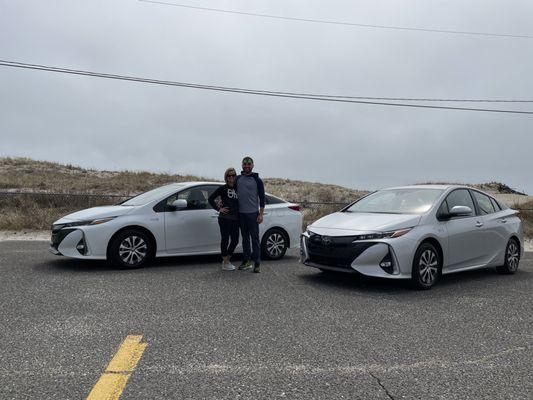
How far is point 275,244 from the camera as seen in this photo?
9938mm

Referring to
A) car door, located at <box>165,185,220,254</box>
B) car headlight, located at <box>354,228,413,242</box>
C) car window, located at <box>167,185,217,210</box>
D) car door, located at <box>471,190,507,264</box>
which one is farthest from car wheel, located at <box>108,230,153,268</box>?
car door, located at <box>471,190,507,264</box>

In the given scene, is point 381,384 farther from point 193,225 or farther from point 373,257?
point 193,225

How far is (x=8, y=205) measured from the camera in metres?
17.8

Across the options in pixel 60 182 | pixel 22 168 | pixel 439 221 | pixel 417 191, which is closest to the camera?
pixel 439 221

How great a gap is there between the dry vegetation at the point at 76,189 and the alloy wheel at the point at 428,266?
33.5 feet

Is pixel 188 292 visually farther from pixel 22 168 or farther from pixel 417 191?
pixel 22 168

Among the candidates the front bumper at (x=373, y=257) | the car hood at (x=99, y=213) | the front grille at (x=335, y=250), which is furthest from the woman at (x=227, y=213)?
the front bumper at (x=373, y=257)

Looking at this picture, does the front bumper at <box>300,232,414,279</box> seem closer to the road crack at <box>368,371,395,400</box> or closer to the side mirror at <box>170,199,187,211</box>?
the side mirror at <box>170,199,187,211</box>

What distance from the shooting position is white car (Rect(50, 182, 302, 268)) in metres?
8.10

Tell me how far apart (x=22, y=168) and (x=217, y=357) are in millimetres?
29120

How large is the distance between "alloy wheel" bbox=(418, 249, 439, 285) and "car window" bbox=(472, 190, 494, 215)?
1.76 meters

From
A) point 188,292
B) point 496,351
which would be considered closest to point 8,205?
point 188,292

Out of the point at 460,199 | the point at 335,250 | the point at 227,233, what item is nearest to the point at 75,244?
the point at 227,233

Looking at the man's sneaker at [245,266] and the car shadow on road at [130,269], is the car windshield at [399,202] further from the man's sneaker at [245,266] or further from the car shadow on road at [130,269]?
the car shadow on road at [130,269]
